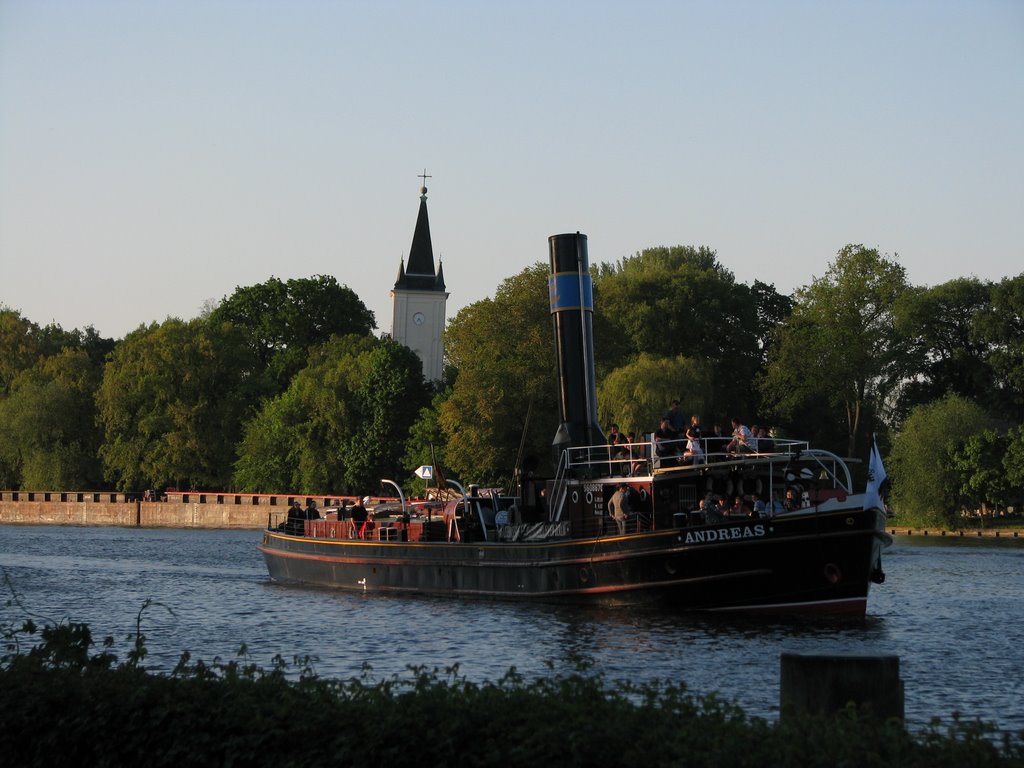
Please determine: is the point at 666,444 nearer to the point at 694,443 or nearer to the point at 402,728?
the point at 694,443

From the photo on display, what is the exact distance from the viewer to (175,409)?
107 meters

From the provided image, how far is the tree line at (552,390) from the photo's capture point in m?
81.5

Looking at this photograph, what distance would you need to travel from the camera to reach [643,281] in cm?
9294

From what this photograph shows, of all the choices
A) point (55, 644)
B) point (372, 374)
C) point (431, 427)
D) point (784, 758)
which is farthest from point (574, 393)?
point (372, 374)

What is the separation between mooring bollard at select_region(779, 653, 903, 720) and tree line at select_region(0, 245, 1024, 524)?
2388 inches

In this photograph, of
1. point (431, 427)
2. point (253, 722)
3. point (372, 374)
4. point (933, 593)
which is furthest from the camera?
point (372, 374)

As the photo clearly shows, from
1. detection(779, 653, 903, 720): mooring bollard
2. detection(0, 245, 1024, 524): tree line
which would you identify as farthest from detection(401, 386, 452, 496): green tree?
detection(779, 653, 903, 720): mooring bollard

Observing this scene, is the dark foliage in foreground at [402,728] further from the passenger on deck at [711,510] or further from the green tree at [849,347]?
the green tree at [849,347]

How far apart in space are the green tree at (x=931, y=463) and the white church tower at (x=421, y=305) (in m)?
79.2

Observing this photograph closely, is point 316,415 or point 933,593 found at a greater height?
point 316,415

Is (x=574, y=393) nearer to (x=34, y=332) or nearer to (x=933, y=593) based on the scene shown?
(x=933, y=593)

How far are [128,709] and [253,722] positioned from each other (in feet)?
3.85

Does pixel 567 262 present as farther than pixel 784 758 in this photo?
Yes

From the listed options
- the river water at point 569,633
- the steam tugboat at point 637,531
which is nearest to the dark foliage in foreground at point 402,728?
the river water at point 569,633
